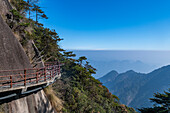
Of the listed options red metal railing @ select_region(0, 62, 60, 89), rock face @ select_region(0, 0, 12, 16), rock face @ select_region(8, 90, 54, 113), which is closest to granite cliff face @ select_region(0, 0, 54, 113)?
rock face @ select_region(8, 90, 54, 113)

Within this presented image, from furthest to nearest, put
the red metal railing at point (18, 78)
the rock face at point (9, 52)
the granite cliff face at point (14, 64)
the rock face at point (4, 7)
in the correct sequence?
the rock face at point (4, 7)
the rock face at point (9, 52)
the granite cliff face at point (14, 64)
the red metal railing at point (18, 78)

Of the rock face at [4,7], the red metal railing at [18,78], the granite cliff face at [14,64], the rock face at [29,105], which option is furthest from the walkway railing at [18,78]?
the rock face at [4,7]

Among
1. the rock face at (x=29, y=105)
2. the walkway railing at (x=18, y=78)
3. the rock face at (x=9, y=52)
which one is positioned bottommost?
the rock face at (x=29, y=105)

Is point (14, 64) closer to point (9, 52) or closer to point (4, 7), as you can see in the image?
point (9, 52)

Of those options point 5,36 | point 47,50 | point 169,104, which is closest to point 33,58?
point 47,50

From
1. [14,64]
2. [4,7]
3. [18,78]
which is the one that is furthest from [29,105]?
[4,7]

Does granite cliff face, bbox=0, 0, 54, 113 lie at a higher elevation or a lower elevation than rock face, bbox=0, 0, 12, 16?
lower

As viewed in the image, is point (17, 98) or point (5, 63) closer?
point (17, 98)

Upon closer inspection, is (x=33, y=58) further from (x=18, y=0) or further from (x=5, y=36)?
(x=18, y=0)

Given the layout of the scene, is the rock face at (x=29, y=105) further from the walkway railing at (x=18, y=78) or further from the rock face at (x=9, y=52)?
the rock face at (x=9, y=52)

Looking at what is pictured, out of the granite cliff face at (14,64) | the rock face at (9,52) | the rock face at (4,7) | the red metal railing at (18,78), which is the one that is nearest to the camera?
the red metal railing at (18,78)

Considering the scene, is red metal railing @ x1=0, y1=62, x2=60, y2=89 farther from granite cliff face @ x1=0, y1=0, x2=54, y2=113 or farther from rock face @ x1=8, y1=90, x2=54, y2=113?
rock face @ x1=8, y1=90, x2=54, y2=113
